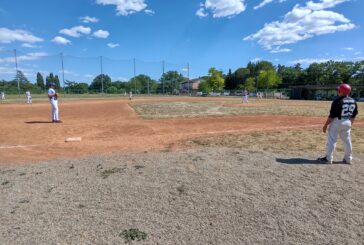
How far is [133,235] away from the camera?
10.4 feet

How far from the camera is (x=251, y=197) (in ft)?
13.4

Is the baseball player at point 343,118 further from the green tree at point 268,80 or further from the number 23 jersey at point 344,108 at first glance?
the green tree at point 268,80

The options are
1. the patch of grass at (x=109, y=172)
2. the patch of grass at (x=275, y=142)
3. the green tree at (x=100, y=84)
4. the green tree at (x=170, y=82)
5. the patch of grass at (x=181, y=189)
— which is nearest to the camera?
the patch of grass at (x=181, y=189)

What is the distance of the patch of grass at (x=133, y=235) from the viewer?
10.2ft

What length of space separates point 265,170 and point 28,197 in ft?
13.2

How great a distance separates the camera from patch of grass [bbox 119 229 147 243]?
3.09 metres

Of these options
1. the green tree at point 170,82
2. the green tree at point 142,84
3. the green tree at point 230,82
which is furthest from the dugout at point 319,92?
the green tree at point 230,82

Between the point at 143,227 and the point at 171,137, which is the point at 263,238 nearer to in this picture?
the point at 143,227

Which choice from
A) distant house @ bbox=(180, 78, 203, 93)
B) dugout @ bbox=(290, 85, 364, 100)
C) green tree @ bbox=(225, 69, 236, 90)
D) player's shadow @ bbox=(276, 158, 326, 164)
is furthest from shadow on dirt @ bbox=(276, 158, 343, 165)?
green tree @ bbox=(225, 69, 236, 90)

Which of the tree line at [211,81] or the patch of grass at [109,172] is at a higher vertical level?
the tree line at [211,81]

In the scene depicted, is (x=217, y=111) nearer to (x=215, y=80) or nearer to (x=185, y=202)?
(x=185, y=202)

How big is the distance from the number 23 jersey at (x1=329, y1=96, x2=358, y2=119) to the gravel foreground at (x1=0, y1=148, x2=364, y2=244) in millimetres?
1016

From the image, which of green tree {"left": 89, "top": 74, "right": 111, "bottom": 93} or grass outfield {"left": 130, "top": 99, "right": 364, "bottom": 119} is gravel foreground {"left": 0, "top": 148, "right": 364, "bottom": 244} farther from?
green tree {"left": 89, "top": 74, "right": 111, "bottom": 93}

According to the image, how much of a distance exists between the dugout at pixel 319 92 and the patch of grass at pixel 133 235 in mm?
60301
